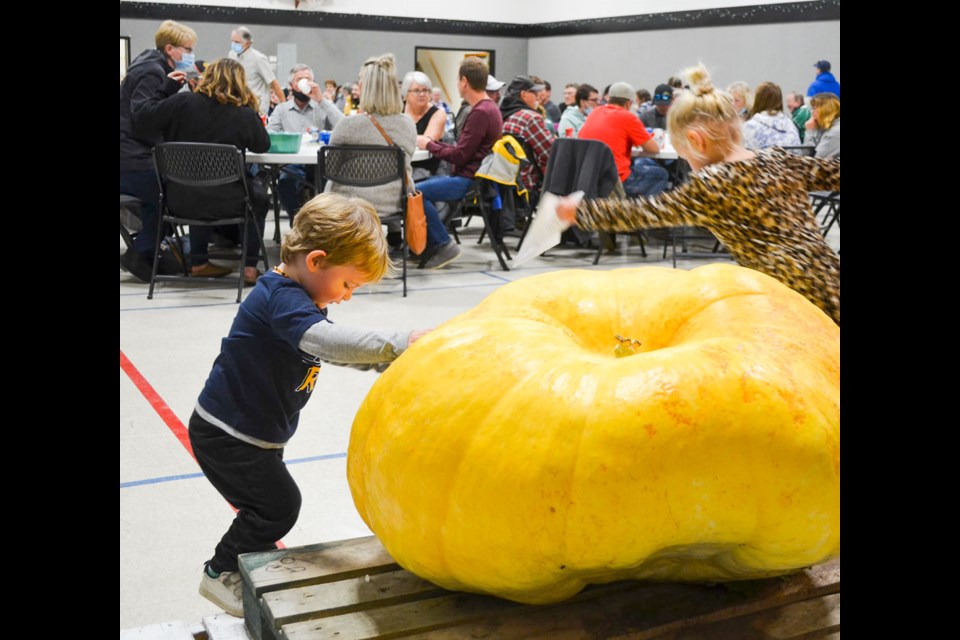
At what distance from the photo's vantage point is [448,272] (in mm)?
7320

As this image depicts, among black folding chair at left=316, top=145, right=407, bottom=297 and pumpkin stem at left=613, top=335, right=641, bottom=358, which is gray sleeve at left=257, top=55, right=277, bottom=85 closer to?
black folding chair at left=316, top=145, right=407, bottom=297

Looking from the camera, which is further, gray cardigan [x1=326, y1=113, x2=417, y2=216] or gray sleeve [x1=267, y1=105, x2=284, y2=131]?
gray sleeve [x1=267, y1=105, x2=284, y2=131]

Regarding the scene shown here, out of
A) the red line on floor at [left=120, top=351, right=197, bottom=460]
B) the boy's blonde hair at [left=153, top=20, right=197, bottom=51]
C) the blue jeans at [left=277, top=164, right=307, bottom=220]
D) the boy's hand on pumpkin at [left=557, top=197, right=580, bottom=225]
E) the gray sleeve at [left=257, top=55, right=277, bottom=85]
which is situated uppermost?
the gray sleeve at [left=257, top=55, right=277, bottom=85]

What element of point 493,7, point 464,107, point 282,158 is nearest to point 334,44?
point 493,7

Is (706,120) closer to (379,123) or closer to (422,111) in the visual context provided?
(379,123)

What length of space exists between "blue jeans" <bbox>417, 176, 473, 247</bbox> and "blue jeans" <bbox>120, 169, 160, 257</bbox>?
1967 mm

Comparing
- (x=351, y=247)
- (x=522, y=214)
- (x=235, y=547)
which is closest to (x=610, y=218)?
(x=351, y=247)

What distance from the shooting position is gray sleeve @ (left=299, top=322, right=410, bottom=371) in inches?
73.3

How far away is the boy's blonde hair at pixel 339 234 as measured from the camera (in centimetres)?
206

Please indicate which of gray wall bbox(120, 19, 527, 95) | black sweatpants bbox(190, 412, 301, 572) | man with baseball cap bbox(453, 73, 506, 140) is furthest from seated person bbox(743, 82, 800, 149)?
gray wall bbox(120, 19, 527, 95)

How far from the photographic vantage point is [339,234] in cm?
205

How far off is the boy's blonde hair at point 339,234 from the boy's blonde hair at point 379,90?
4394mm

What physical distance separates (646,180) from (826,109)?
1.72 m
